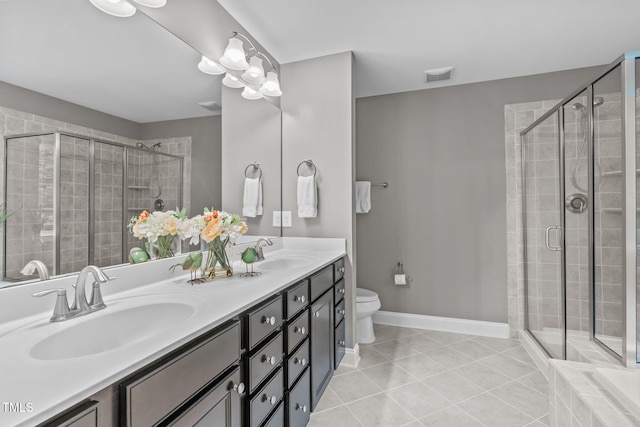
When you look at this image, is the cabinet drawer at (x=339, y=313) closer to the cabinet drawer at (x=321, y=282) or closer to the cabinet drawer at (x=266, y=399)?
the cabinet drawer at (x=321, y=282)

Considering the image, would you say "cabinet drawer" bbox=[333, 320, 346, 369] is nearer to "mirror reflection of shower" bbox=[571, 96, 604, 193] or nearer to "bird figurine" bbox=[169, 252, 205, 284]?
"bird figurine" bbox=[169, 252, 205, 284]

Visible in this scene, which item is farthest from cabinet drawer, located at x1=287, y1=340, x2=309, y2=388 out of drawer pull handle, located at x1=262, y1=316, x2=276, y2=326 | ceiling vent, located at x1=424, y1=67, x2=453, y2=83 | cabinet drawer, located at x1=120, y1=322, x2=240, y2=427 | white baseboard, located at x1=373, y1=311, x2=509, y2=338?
ceiling vent, located at x1=424, y1=67, x2=453, y2=83

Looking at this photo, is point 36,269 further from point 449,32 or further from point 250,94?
point 449,32

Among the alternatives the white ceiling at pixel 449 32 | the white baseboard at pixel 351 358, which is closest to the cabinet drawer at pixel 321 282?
the white baseboard at pixel 351 358

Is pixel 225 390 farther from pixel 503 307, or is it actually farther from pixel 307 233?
pixel 503 307

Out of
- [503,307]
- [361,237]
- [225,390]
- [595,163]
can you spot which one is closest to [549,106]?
[595,163]

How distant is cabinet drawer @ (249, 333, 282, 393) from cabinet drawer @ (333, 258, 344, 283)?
829mm

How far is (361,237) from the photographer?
10.9 feet

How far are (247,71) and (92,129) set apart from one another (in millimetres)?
1183

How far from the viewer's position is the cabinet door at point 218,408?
0.82m

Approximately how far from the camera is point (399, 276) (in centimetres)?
309

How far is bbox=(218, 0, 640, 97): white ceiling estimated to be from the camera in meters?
1.92

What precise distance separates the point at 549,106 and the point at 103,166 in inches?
131

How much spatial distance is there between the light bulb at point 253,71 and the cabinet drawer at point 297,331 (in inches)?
61.7
